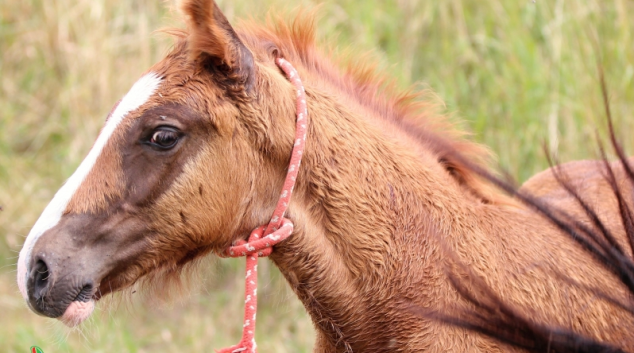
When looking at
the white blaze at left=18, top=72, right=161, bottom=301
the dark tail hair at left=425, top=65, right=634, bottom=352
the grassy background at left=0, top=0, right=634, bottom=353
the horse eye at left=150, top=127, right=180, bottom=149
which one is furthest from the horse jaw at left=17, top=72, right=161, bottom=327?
the grassy background at left=0, top=0, right=634, bottom=353

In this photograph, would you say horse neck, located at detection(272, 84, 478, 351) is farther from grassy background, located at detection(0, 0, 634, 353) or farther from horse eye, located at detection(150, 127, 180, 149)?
grassy background, located at detection(0, 0, 634, 353)

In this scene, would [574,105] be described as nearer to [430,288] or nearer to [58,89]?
[430,288]

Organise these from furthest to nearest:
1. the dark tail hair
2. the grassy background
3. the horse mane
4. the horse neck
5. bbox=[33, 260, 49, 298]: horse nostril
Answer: the grassy background < the horse mane < the horse neck < bbox=[33, 260, 49, 298]: horse nostril < the dark tail hair

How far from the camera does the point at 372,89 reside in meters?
2.52

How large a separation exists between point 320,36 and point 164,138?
3769mm

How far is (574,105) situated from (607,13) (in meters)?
0.93

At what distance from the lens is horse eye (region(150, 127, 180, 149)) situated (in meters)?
2.07

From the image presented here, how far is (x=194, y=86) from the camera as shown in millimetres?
2131

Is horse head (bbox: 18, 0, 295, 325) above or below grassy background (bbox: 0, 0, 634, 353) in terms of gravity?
above

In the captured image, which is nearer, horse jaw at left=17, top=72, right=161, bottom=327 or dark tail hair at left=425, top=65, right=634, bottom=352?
dark tail hair at left=425, top=65, right=634, bottom=352

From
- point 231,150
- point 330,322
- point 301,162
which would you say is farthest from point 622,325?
point 231,150

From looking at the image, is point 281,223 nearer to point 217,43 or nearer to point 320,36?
point 217,43

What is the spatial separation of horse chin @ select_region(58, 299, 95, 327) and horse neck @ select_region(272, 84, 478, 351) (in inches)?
25.3

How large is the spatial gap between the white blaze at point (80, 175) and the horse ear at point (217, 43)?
0.19 m
